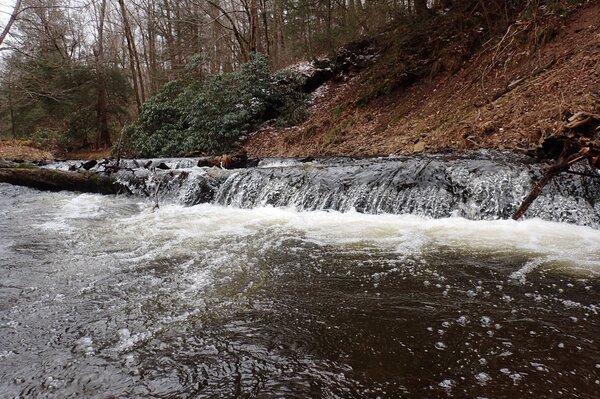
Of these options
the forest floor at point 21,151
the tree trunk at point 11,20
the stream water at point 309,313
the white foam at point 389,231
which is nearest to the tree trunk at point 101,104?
the forest floor at point 21,151

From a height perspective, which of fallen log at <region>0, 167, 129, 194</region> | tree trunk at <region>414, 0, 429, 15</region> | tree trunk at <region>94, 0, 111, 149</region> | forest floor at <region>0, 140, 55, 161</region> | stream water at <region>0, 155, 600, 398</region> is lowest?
stream water at <region>0, 155, 600, 398</region>

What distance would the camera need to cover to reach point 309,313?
306cm

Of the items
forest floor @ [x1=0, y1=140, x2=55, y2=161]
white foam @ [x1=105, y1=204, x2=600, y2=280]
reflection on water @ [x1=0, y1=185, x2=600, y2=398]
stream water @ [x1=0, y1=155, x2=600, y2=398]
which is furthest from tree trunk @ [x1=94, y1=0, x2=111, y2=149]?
reflection on water @ [x1=0, y1=185, x2=600, y2=398]

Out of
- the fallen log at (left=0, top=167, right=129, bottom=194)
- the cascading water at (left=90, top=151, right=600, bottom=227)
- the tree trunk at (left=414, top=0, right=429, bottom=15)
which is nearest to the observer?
the cascading water at (left=90, top=151, right=600, bottom=227)

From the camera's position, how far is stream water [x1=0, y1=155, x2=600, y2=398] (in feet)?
7.37

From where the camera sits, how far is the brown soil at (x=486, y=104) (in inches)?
320

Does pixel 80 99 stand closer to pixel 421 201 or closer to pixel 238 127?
pixel 238 127

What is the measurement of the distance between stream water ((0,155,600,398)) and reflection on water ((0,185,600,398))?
13mm

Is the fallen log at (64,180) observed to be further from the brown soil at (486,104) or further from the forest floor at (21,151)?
the forest floor at (21,151)

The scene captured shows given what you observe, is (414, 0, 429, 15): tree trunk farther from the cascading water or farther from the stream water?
the stream water

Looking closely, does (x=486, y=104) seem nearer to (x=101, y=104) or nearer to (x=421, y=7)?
(x=421, y=7)

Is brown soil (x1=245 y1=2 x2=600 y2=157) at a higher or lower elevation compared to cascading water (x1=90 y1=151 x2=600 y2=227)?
higher

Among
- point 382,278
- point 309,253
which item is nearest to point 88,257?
point 309,253

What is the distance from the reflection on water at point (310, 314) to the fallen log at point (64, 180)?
5002 millimetres
